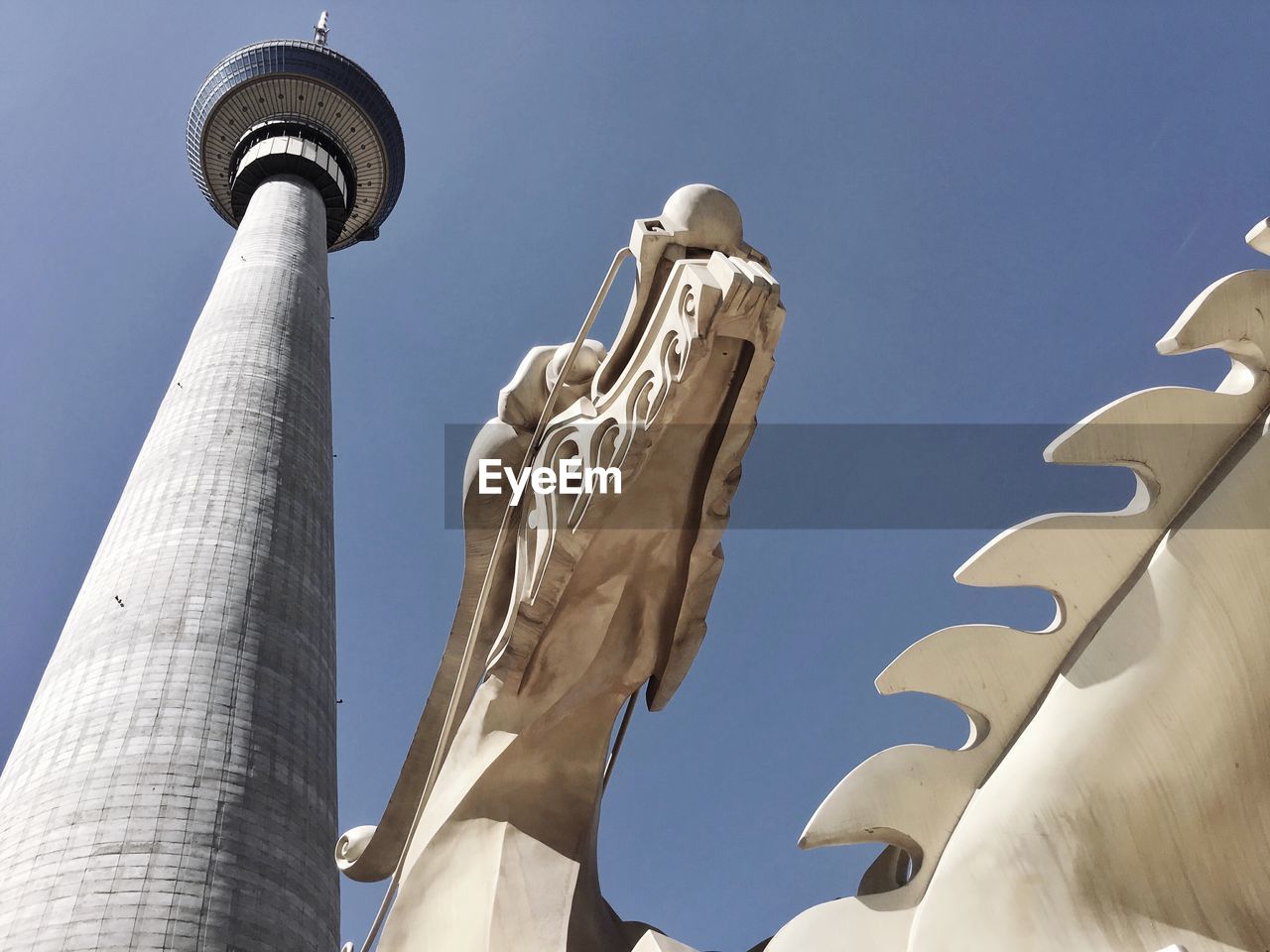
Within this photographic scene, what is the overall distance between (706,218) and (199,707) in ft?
26.3

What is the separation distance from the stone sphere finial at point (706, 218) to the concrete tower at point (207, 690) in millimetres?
6904

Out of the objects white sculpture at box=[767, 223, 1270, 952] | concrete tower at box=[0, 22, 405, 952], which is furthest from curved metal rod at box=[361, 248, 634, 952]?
concrete tower at box=[0, 22, 405, 952]

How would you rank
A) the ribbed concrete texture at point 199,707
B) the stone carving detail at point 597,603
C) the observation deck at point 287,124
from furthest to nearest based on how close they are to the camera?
1. the observation deck at point 287,124
2. the ribbed concrete texture at point 199,707
3. the stone carving detail at point 597,603

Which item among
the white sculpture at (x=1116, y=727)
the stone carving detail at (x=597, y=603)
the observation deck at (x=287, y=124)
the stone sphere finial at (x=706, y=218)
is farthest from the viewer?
the observation deck at (x=287, y=124)

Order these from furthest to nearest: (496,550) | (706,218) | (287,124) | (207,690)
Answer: (287,124)
(207,690)
(496,550)
(706,218)

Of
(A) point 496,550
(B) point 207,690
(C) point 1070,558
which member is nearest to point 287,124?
(B) point 207,690

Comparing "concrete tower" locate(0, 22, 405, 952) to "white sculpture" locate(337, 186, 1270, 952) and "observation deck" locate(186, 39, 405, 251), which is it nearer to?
"observation deck" locate(186, 39, 405, 251)

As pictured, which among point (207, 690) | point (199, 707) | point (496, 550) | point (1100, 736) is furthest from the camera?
point (207, 690)

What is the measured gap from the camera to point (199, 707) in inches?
352

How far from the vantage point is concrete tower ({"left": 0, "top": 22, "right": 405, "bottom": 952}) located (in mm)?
7652

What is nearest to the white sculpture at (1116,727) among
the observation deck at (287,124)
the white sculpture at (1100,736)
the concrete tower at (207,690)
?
the white sculpture at (1100,736)

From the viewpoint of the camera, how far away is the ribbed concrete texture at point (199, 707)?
762 cm

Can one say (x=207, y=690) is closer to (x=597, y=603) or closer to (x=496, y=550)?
(x=496, y=550)

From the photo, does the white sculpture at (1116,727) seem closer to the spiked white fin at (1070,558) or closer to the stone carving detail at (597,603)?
the spiked white fin at (1070,558)
